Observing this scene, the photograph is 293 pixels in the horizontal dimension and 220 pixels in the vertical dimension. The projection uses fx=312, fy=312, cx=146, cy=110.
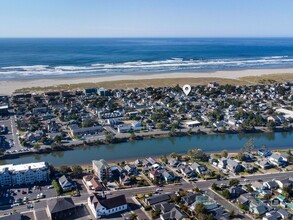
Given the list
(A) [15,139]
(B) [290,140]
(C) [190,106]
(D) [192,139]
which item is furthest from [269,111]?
(A) [15,139]

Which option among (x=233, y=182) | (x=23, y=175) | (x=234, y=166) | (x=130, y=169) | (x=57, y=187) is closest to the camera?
(x=57, y=187)

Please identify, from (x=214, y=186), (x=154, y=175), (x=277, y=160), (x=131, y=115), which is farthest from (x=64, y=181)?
(x=131, y=115)

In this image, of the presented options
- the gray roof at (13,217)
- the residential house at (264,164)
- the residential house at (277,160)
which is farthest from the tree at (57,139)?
the residential house at (277,160)

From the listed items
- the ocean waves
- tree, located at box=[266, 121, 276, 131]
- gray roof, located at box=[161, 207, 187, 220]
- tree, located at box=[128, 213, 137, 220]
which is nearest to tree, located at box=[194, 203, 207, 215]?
gray roof, located at box=[161, 207, 187, 220]

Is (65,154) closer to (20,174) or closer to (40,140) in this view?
(40,140)

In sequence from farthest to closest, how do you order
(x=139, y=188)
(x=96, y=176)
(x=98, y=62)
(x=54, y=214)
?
(x=98, y=62)
(x=96, y=176)
(x=139, y=188)
(x=54, y=214)

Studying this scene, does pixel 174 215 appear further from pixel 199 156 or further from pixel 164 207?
pixel 199 156

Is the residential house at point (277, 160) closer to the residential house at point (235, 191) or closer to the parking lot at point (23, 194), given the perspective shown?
the residential house at point (235, 191)
